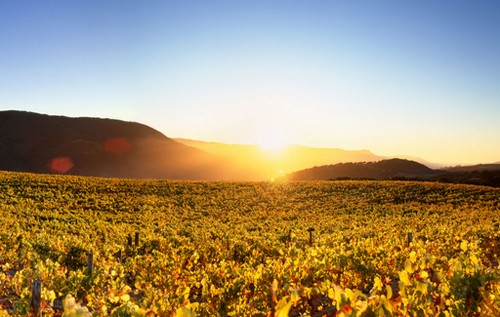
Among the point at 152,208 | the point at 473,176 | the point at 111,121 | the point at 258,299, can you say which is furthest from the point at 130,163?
the point at 258,299

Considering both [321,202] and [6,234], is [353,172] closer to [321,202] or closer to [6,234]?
[321,202]

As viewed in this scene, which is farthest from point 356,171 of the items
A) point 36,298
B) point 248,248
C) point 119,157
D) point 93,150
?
point 93,150

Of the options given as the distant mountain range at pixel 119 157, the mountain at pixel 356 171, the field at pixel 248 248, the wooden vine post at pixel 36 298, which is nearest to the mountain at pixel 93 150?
the distant mountain range at pixel 119 157

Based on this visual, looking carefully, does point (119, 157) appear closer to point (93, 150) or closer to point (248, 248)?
point (93, 150)

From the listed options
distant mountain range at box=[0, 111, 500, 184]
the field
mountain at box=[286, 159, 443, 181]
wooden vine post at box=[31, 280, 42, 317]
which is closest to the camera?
the field

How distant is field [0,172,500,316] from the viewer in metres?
4.02

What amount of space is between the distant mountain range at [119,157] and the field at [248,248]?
5027 centimetres

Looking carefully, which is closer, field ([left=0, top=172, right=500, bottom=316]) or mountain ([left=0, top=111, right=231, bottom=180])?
field ([left=0, top=172, right=500, bottom=316])

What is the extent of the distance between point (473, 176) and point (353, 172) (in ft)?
102

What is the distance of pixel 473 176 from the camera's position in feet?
180

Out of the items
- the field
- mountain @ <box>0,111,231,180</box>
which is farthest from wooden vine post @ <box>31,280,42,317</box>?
mountain @ <box>0,111,231,180</box>

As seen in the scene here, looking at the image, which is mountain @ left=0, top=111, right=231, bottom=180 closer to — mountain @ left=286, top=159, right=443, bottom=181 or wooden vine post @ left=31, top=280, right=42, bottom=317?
mountain @ left=286, top=159, right=443, bottom=181

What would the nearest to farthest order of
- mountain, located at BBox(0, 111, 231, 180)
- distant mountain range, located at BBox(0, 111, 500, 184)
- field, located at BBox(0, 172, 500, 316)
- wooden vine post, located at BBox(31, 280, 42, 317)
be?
field, located at BBox(0, 172, 500, 316) < wooden vine post, located at BBox(31, 280, 42, 317) < distant mountain range, located at BBox(0, 111, 500, 184) < mountain, located at BBox(0, 111, 231, 180)

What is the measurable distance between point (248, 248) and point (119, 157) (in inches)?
4692
